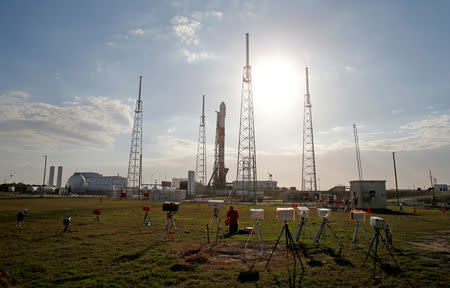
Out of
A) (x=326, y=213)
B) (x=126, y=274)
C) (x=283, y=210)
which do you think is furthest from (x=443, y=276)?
(x=126, y=274)

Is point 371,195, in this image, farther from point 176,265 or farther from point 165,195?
point 165,195

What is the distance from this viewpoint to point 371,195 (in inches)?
1435

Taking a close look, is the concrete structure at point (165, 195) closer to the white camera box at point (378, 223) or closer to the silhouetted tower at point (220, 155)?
the silhouetted tower at point (220, 155)

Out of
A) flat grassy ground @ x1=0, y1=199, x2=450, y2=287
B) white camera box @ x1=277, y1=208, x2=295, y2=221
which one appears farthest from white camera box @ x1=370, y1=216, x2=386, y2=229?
white camera box @ x1=277, y1=208, x2=295, y2=221

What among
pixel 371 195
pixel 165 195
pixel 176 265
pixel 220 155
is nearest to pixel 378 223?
pixel 176 265

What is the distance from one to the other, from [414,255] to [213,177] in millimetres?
93487

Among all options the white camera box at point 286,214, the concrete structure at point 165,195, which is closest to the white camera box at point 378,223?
the white camera box at point 286,214

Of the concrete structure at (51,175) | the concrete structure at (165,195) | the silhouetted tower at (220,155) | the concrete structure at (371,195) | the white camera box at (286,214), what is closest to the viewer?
the white camera box at (286,214)

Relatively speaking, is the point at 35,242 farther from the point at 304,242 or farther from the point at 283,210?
the point at 304,242

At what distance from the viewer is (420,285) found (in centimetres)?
775

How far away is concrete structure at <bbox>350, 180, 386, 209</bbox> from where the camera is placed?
1431 inches

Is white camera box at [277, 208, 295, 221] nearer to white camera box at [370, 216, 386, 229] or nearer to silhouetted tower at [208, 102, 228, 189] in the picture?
white camera box at [370, 216, 386, 229]

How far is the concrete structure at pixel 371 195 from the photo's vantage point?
36344 mm

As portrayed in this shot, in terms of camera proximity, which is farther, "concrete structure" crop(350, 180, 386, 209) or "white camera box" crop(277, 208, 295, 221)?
"concrete structure" crop(350, 180, 386, 209)
